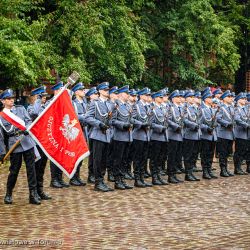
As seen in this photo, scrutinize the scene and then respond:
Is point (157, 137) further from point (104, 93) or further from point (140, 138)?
point (104, 93)

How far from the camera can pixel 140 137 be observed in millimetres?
17328

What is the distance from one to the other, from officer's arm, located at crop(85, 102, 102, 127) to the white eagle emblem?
1644 mm

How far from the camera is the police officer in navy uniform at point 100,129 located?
16.1 meters

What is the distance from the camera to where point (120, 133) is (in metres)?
16.8

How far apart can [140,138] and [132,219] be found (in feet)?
15.7

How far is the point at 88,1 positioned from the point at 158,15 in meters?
6.53

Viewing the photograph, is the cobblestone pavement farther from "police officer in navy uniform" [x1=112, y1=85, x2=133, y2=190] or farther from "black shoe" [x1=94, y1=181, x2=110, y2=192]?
"police officer in navy uniform" [x1=112, y1=85, x2=133, y2=190]

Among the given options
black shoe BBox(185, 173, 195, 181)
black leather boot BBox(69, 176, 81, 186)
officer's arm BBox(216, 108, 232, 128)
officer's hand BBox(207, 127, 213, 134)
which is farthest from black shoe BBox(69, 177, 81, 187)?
officer's arm BBox(216, 108, 232, 128)

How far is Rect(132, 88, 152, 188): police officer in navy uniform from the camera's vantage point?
17219 mm

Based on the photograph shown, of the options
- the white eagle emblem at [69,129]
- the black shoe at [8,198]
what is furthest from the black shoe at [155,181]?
the black shoe at [8,198]

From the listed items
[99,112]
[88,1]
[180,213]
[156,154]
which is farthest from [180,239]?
[88,1]

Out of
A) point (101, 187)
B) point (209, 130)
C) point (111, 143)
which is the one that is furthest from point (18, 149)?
point (209, 130)

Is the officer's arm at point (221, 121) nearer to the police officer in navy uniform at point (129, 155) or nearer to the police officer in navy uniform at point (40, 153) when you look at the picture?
the police officer in navy uniform at point (129, 155)

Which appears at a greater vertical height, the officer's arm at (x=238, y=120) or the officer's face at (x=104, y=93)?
the officer's face at (x=104, y=93)
